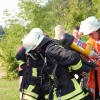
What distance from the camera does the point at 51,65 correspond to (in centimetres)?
438

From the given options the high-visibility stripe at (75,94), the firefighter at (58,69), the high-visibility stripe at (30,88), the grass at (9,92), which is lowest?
the grass at (9,92)

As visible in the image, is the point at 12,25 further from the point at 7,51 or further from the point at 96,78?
the point at 96,78

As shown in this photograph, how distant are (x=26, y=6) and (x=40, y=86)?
11706 mm

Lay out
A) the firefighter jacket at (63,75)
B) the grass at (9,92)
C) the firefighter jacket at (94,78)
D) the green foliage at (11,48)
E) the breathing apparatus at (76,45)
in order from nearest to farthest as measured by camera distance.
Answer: the firefighter jacket at (63,75) → the breathing apparatus at (76,45) → the firefighter jacket at (94,78) → the grass at (9,92) → the green foliage at (11,48)

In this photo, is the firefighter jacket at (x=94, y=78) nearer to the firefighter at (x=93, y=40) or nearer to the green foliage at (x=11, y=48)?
the firefighter at (x=93, y=40)

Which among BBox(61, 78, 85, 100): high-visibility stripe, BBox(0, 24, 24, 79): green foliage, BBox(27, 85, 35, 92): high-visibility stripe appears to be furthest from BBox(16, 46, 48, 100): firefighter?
BBox(0, 24, 24, 79): green foliage

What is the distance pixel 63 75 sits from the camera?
4.31 m

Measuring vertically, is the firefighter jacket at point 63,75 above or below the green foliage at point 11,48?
above

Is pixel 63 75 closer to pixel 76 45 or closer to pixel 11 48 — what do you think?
pixel 76 45

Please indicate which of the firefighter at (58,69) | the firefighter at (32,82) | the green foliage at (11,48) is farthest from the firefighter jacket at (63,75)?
the green foliage at (11,48)

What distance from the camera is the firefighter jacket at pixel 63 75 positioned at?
13.6 feet

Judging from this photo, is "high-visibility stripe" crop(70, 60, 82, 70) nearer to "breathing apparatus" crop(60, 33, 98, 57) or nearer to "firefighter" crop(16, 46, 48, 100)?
"breathing apparatus" crop(60, 33, 98, 57)

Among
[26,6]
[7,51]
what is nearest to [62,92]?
[7,51]

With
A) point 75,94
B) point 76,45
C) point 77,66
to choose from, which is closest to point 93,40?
point 76,45
